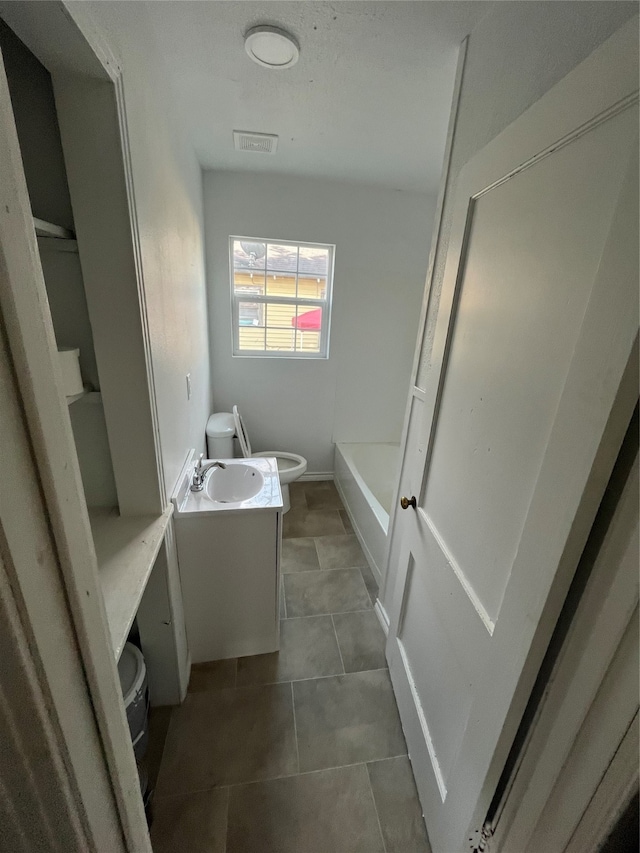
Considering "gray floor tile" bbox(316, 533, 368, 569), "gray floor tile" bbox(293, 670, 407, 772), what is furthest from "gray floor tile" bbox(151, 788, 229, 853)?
"gray floor tile" bbox(316, 533, 368, 569)

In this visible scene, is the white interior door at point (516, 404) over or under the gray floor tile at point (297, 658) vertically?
over

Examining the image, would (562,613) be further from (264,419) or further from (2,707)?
(264,419)

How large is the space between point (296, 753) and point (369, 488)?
1760 mm

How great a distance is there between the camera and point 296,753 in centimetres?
126

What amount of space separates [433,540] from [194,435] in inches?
56.5

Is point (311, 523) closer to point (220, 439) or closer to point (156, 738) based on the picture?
point (220, 439)

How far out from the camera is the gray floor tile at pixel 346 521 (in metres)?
2.53

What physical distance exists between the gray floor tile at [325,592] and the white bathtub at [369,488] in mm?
157

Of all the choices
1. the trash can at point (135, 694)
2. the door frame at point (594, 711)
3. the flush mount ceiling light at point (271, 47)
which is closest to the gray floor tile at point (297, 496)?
the trash can at point (135, 694)

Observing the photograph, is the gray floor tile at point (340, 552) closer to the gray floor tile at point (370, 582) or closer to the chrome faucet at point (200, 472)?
the gray floor tile at point (370, 582)

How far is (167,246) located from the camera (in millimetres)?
1355

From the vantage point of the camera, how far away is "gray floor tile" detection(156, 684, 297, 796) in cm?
119

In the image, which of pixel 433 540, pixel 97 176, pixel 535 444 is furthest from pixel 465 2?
pixel 433 540

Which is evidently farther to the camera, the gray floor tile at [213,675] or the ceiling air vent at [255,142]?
the ceiling air vent at [255,142]
